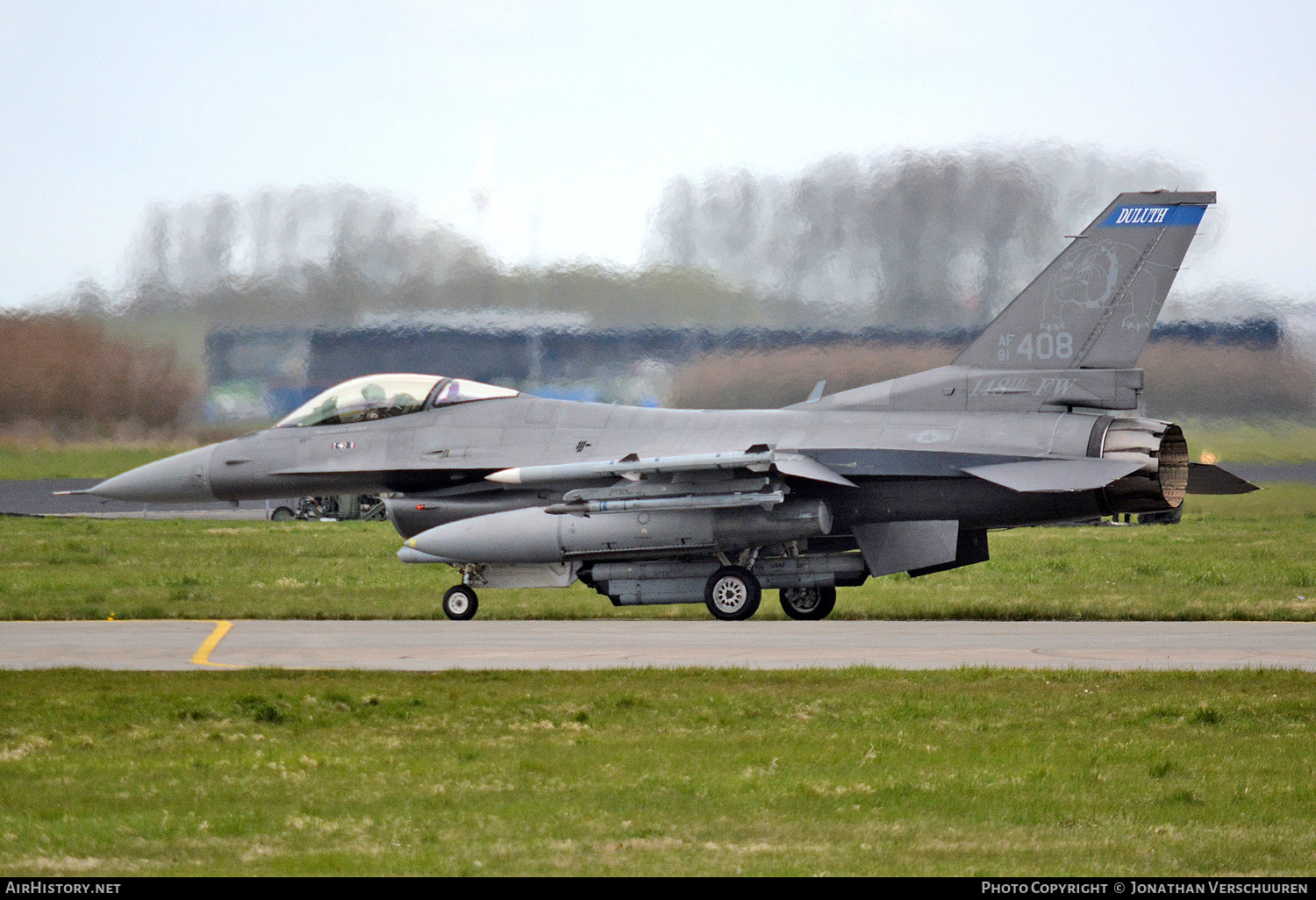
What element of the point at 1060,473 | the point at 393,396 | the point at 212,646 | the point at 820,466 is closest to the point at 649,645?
the point at 820,466

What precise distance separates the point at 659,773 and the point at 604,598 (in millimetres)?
13303

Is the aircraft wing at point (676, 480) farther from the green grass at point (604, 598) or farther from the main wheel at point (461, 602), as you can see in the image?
the green grass at point (604, 598)

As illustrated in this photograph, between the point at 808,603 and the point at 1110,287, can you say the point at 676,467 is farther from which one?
the point at 1110,287

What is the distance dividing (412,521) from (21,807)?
12.1 m

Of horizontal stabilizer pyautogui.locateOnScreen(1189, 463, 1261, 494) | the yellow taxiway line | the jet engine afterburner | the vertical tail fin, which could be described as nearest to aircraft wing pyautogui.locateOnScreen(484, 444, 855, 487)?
the vertical tail fin

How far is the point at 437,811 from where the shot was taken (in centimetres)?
742

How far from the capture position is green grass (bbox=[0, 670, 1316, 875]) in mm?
6520

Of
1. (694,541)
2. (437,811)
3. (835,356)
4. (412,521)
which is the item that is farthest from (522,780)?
(835,356)

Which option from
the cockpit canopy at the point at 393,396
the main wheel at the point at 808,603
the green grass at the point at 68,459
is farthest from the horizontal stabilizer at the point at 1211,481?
the green grass at the point at 68,459

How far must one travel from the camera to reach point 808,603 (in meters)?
19.0

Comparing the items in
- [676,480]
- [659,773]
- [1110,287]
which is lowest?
[659,773]

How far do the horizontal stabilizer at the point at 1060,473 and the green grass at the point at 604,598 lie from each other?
2.64m

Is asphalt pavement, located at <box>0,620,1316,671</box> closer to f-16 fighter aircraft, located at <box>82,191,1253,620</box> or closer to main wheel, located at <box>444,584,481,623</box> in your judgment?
main wheel, located at <box>444,584,481,623</box>

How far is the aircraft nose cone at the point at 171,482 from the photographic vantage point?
65.8ft
